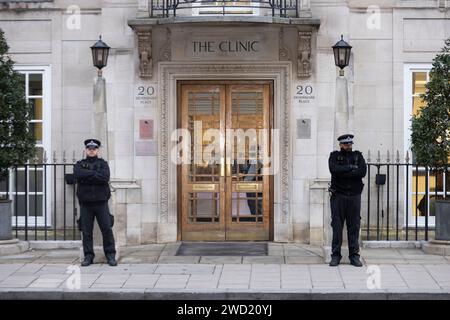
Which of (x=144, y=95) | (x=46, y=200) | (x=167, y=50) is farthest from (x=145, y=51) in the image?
(x=46, y=200)

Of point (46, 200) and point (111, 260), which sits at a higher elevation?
point (46, 200)

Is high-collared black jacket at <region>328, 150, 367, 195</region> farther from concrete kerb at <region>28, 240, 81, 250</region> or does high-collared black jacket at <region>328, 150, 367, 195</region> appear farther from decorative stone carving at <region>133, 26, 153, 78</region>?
concrete kerb at <region>28, 240, 81, 250</region>

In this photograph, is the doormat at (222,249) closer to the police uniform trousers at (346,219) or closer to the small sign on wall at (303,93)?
the police uniform trousers at (346,219)

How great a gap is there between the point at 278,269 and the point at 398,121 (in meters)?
4.68

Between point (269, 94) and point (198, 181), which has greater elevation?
point (269, 94)

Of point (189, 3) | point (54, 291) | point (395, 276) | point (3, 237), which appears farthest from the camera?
point (189, 3)

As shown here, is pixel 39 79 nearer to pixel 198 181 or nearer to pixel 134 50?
pixel 134 50

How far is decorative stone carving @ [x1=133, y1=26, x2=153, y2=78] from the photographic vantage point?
1498 centimetres

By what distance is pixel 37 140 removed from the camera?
52.7 feet

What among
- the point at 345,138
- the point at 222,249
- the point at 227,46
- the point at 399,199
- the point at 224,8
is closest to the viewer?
the point at 345,138

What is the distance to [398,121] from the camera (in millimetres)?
15836

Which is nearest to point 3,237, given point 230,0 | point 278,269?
point 278,269

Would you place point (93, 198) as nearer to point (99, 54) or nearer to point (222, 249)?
point (99, 54)

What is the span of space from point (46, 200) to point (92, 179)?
353 centimetres
